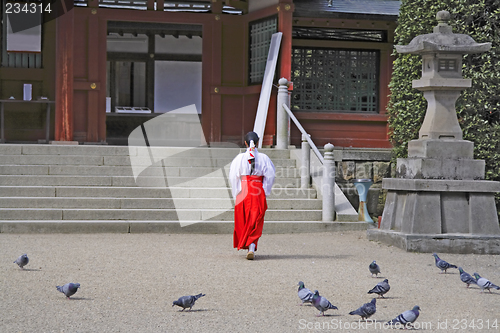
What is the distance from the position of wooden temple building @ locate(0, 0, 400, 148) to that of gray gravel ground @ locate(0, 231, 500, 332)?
5.04m

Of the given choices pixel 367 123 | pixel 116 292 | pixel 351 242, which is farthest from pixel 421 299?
pixel 367 123


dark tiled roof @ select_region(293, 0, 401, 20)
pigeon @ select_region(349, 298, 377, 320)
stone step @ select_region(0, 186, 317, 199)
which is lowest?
pigeon @ select_region(349, 298, 377, 320)

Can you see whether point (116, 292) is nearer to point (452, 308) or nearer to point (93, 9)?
point (452, 308)

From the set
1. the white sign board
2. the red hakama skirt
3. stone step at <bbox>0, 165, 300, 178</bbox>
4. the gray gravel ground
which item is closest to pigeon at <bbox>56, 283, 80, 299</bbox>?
the gray gravel ground

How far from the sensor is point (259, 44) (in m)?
13.5

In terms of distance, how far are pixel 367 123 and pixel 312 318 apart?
30.2ft

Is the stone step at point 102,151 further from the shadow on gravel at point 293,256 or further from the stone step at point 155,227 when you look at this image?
the shadow on gravel at point 293,256

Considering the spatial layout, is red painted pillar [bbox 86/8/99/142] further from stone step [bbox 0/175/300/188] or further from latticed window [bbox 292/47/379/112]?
latticed window [bbox 292/47/379/112]

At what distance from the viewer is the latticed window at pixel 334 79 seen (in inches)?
535

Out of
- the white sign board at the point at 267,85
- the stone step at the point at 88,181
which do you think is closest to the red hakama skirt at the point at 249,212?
the stone step at the point at 88,181

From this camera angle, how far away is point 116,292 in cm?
546

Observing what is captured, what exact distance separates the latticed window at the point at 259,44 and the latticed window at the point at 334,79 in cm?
68

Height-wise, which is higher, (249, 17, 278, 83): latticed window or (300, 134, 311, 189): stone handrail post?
(249, 17, 278, 83): latticed window

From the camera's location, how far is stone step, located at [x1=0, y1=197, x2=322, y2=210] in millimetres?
9562
